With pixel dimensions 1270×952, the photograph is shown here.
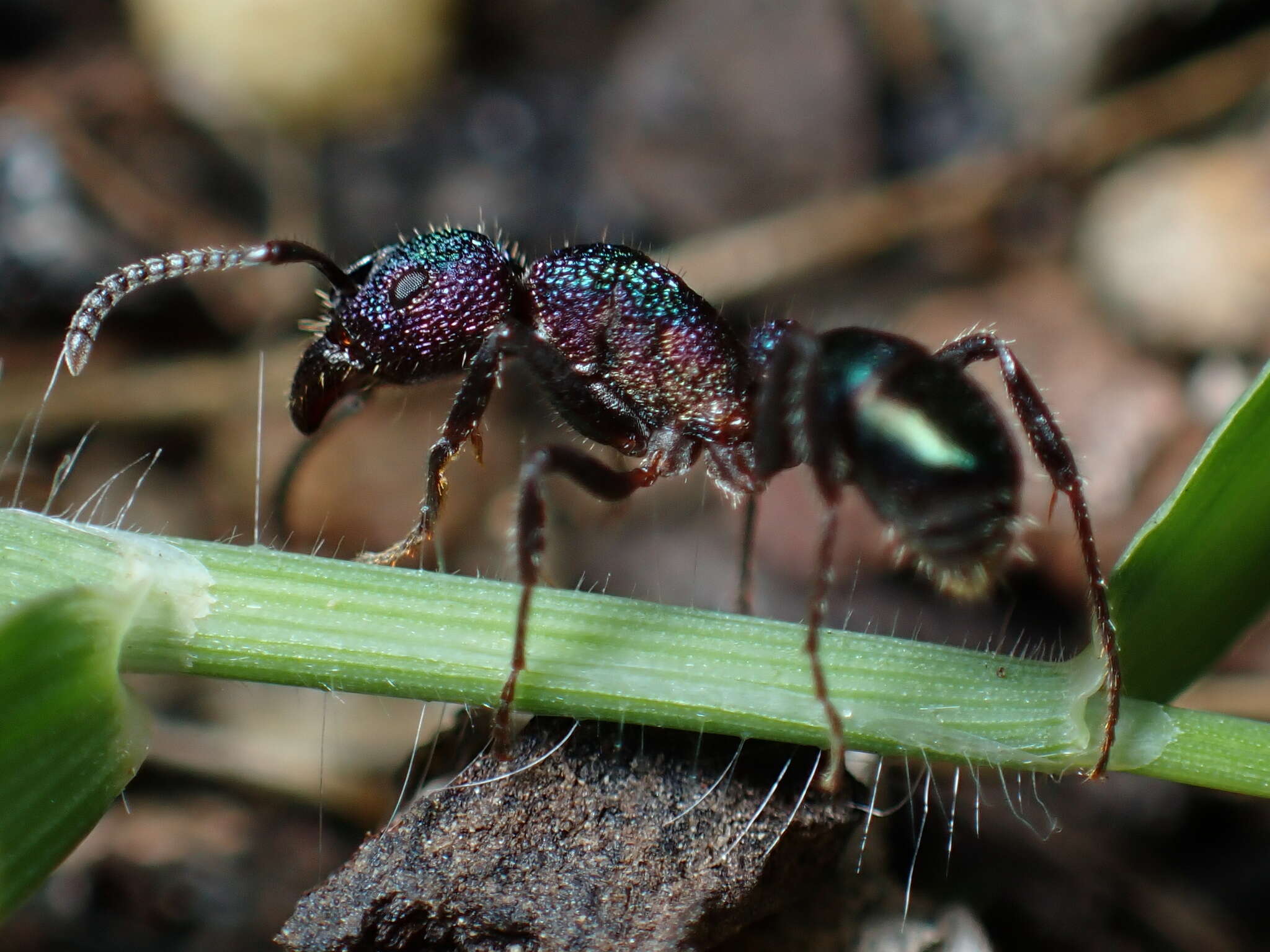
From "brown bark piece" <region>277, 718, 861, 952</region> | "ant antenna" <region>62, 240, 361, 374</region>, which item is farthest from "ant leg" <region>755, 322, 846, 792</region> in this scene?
"ant antenna" <region>62, 240, 361, 374</region>

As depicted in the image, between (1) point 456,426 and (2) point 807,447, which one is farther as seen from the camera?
(1) point 456,426

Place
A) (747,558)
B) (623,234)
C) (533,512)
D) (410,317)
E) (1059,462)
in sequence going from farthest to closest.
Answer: (623,234), (747,558), (410,317), (1059,462), (533,512)

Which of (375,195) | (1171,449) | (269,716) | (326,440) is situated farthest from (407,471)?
(1171,449)

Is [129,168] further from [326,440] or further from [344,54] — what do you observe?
[326,440]

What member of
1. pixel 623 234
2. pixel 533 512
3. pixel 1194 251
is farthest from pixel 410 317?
pixel 1194 251

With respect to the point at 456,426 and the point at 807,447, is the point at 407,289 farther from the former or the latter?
the point at 807,447

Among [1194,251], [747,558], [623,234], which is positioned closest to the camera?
[747,558]

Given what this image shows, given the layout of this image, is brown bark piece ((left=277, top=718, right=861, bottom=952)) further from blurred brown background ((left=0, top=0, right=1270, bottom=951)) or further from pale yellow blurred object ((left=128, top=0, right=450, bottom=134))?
pale yellow blurred object ((left=128, top=0, right=450, bottom=134))
